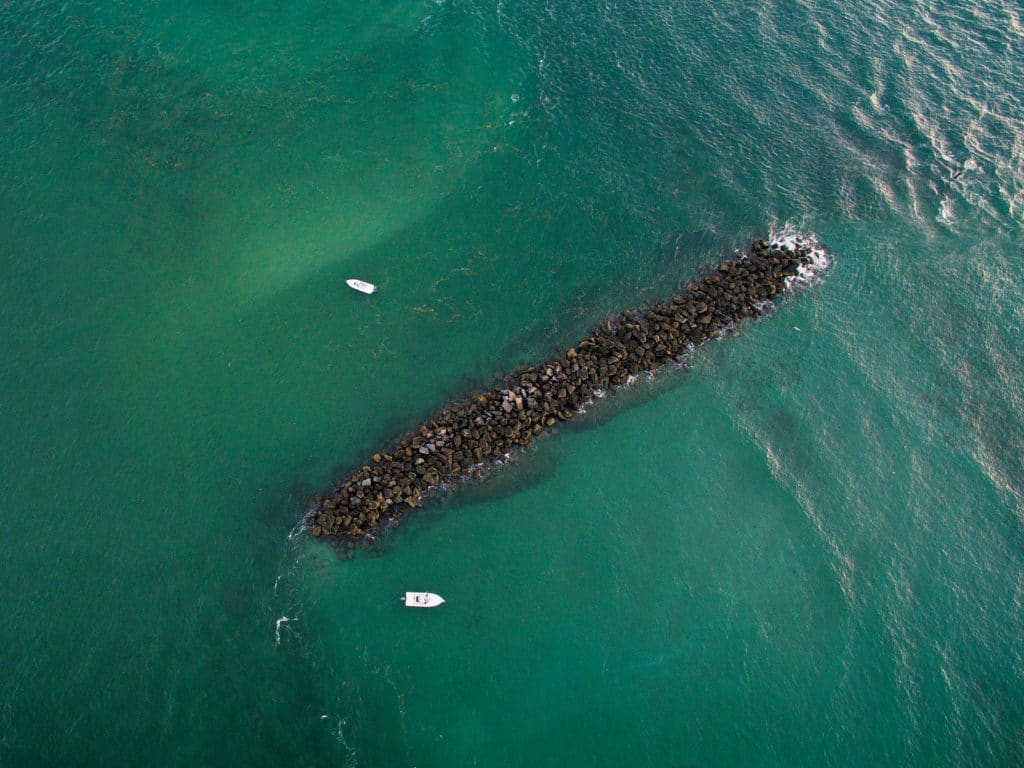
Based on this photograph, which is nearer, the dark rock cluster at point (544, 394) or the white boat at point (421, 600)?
the white boat at point (421, 600)

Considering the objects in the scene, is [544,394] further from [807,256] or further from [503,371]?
[807,256]

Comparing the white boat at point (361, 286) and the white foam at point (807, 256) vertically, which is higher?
the white foam at point (807, 256)

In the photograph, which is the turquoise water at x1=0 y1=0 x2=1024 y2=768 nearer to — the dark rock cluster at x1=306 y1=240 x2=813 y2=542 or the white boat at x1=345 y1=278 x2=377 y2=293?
the dark rock cluster at x1=306 y1=240 x2=813 y2=542

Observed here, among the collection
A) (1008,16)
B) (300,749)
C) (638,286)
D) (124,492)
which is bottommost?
(300,749)

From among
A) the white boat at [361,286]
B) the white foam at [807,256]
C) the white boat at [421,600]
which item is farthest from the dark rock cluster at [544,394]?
the white boat at [361,286]

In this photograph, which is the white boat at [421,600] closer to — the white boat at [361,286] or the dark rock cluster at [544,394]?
the dark rock cluster at [544,394]

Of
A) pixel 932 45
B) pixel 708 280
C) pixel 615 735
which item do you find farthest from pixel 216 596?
pixel 932 45

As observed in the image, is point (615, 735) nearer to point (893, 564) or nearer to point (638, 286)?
point (893, 564)
